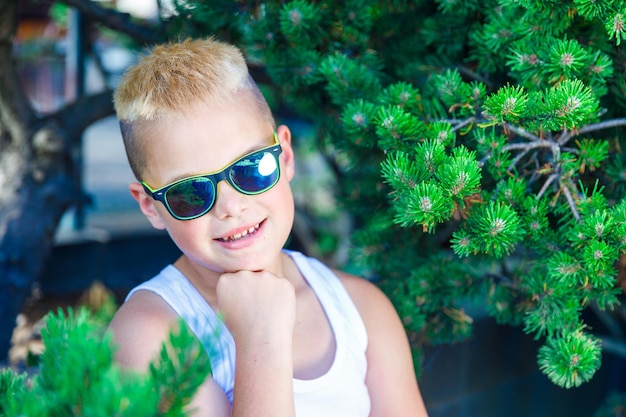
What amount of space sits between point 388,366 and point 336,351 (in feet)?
0.52

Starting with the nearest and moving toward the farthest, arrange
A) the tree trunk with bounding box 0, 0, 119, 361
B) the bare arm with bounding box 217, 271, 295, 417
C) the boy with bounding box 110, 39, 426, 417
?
the bare arm with bounding box 217, 271, 295, 417
the boy with bounding box 110, 39, 426, 417
the tree trunk with bounding box 0, 0, 119, 361

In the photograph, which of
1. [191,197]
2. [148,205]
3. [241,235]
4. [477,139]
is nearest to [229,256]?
[241,235]

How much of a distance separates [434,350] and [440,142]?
1317 millimetres

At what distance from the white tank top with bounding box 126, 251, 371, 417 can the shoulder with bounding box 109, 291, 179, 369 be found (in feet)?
0.15

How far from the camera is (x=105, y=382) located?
2.86ft

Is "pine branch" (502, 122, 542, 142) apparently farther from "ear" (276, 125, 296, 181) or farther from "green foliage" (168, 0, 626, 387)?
"ear" (276, 125, 296, 181)

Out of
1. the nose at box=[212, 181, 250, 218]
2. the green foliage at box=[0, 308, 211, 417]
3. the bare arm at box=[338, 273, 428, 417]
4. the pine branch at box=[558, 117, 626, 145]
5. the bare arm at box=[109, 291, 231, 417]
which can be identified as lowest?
the bare arm at box=[338, 273, 428, 417]

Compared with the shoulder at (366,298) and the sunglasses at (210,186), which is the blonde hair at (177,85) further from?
the shoulder at (366,298)

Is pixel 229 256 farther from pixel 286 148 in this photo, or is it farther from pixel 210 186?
pixel 286 148

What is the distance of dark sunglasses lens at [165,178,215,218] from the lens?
150 centimetres

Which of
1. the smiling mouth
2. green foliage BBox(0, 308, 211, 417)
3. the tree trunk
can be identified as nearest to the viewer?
green foliage BBox(0, 308, 211, 417)

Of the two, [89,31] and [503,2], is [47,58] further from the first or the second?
[503,2]

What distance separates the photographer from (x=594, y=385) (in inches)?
134

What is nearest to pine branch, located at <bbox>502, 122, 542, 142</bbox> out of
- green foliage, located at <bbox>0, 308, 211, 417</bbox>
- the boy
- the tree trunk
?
the boy
